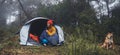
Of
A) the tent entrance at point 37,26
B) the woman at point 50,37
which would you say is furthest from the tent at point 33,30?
the woman at point 50,37

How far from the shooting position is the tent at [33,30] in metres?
13.0

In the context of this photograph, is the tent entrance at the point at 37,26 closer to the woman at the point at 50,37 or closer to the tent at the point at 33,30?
the tent at the point at 33,30

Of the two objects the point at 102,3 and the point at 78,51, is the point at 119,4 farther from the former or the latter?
the point at 78,51

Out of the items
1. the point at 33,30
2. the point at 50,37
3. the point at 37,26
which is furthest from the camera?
the point at 37,26

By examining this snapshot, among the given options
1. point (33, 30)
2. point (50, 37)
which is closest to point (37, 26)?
point (33, 30)

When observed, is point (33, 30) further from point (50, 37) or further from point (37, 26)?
point (50, 37)

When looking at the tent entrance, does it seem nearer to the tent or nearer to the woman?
the tent

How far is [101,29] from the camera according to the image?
15.9 m

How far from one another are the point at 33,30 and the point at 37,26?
0.42m

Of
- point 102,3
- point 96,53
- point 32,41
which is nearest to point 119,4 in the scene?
A: point 102,3

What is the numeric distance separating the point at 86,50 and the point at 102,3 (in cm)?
1436

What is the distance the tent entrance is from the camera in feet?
46.6

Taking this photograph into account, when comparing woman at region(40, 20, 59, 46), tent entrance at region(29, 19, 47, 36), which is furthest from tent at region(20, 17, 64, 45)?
woman at region(40, 20, 59, 46)

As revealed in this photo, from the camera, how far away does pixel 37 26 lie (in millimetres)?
14586
